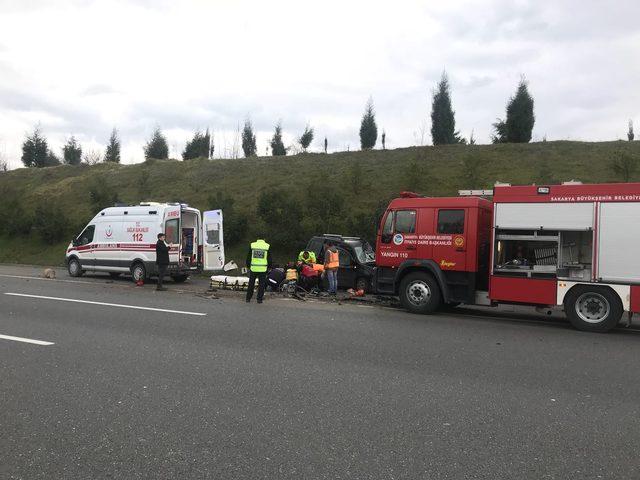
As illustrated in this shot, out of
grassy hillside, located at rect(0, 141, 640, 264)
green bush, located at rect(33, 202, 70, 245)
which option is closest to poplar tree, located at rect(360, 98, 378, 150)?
grassy hillside, located at rect(0, 141, 640, 264)

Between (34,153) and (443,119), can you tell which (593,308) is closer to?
(443,119)

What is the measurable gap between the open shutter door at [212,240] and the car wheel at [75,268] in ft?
16.2

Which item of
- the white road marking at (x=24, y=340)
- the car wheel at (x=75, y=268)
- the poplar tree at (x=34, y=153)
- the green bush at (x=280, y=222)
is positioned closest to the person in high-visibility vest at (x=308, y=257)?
the green bush at (x=280, y=222)

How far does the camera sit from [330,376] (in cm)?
591

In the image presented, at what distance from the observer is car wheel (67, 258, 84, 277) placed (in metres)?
19.0

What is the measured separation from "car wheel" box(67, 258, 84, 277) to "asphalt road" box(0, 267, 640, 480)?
1051 cm

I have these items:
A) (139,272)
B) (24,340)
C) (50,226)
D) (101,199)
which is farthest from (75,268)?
(101,199)

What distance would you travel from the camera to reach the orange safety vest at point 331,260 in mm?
14375

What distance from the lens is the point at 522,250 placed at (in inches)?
415

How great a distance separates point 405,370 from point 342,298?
748 cm

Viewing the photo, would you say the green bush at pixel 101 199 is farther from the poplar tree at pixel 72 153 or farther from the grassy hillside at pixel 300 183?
the poplar tree at pixel 72 153

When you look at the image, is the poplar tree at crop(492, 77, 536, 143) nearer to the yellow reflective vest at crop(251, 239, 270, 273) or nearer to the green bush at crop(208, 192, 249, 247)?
the green bush at crop(208, 192, 249, 247)

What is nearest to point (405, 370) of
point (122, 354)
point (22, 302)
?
point (122, 354)

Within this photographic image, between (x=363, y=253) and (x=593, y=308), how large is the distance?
24.5 feet
